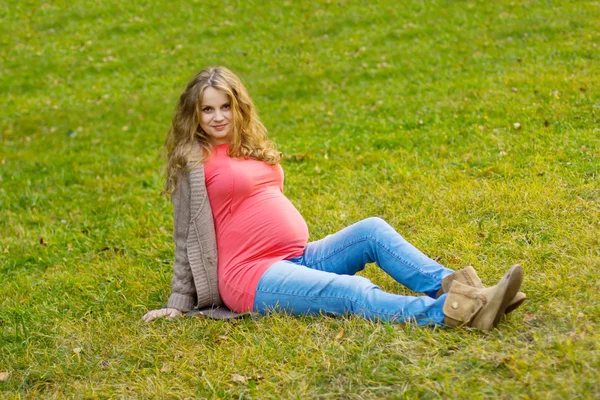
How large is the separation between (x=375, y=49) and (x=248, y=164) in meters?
8.49

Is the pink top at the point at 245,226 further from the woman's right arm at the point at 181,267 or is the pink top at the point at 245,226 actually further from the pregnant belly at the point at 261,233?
the woman's right arm at the point at 181,267

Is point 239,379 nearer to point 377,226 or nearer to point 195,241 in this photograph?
point 195,241

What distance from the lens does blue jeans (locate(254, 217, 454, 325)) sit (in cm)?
338

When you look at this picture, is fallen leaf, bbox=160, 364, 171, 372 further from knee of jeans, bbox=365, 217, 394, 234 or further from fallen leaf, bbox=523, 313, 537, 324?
fallen leaf, bbox=523, 313, 537, 324

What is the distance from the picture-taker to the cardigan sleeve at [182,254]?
158 inches

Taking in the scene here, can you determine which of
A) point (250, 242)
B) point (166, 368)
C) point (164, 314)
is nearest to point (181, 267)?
point (164, 314)

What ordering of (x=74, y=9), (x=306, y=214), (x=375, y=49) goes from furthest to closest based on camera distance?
(x=74, y=9), (x=375, y=49), (x=306, y=214)

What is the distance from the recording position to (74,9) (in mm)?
15648

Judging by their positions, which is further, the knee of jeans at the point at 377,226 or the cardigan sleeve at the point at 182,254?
the cardigan sleeve at the point at 182,254

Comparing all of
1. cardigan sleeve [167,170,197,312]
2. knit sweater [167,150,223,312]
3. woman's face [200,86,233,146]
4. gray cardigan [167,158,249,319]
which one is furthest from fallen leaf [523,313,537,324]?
woman's face [200,86,233,146]

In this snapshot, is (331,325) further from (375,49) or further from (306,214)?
(375,49)

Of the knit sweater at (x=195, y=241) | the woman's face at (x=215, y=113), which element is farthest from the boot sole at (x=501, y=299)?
the woman's face at (x=215, y=113)

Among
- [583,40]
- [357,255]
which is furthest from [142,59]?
[357,255]

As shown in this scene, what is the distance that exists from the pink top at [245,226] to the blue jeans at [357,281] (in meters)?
0.12
